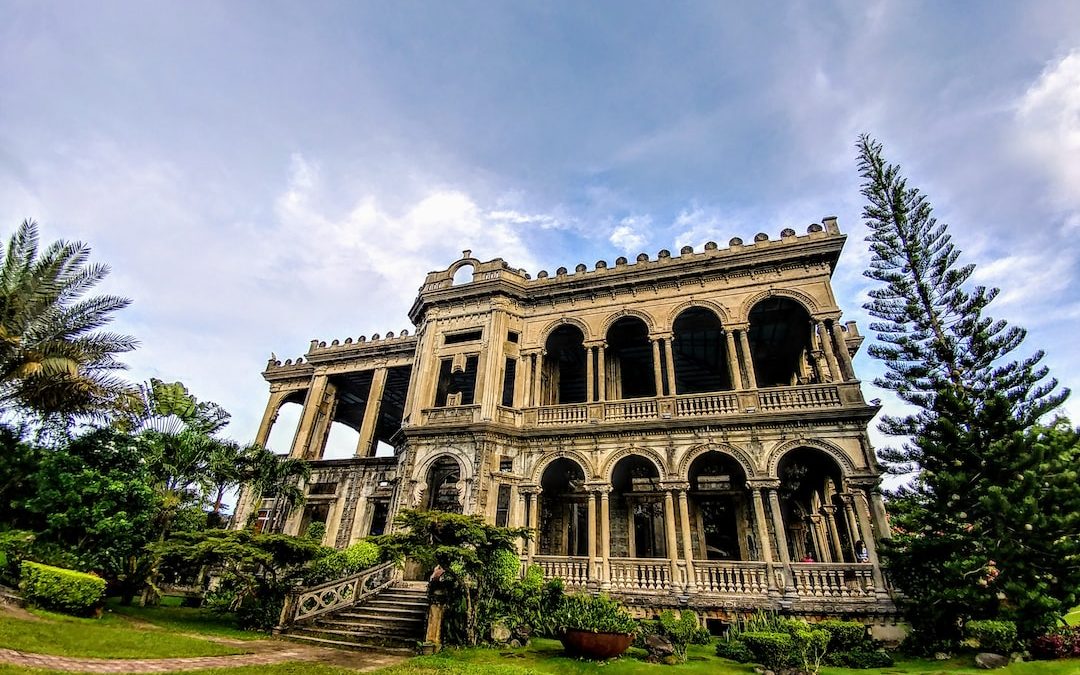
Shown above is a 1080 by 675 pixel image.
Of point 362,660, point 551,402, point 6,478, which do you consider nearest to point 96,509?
point 6,478

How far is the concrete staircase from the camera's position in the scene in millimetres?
11117

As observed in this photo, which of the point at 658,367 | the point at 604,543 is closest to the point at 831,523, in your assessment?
the point at 658,367

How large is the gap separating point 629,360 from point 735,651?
12.9m

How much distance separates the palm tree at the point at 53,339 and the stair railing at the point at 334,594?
26.2 ft

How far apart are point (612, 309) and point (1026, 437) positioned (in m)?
12.1

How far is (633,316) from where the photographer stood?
19078 millimetres

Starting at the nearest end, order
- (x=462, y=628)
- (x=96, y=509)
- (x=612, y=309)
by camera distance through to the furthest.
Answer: (x=462, y=628) < (x=96, y=509) < (x=612, y=309)

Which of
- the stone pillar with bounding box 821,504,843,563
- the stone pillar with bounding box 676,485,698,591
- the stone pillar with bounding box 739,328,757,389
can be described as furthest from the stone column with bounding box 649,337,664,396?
the stone pillar with bounding box 821,504,843,563

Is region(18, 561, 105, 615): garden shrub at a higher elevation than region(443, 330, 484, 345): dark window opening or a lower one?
lower

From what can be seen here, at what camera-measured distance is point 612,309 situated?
19500 millimetres

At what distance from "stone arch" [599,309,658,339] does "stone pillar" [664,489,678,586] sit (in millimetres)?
5924

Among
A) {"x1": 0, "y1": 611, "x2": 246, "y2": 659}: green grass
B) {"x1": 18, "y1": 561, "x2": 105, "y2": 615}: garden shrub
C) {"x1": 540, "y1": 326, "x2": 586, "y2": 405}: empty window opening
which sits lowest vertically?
{"x1": 0, "y1": 611, "x2": 246, "y2": 659}: green grass

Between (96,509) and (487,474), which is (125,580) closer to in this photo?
(96,509)

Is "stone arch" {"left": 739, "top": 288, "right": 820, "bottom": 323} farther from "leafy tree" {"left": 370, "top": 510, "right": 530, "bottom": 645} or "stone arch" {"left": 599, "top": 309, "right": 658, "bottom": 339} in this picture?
"leafy tree" {"left": 370, "top": 510, "right": 530, "bottom": 645}
